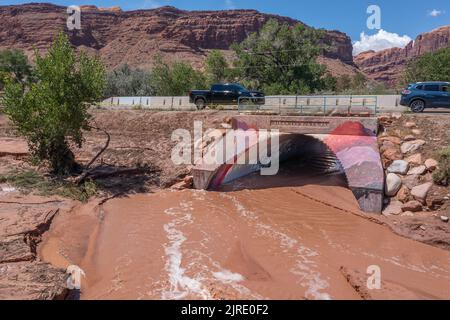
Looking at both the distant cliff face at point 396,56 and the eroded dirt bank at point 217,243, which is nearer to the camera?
the eroded dirt bank at point 217,243

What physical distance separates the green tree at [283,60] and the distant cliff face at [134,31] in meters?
44.1

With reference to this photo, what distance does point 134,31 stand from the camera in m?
93.8

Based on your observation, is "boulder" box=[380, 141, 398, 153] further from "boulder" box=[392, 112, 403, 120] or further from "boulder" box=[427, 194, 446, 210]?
"boulder" box=[427, 194, 446, 210]

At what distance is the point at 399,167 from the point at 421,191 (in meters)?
1.35

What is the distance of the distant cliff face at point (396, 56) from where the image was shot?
129375mm

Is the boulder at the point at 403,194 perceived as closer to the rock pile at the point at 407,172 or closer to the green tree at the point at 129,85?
the rock pile at the point at 407,172

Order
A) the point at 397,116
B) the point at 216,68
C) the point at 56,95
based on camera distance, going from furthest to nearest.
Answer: the point at 216,68
the point at 397,116
the point at 56,95

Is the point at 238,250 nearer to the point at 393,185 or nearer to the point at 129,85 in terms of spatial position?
the point at 393,185

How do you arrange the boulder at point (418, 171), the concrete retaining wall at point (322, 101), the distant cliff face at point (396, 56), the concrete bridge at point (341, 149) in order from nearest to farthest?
the boulder at point (418, 171) < the concrete bridge at point (341, 149) < the concrete retaining wall at point (322, 101) < the distant cliff face at point (396, 56)

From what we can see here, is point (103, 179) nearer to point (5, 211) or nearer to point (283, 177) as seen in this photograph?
point (5, 211)

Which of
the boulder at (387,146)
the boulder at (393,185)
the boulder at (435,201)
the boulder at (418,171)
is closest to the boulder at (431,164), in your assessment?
the boulder at (418,171)

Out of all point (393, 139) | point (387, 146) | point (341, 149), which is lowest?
point (341, 149)

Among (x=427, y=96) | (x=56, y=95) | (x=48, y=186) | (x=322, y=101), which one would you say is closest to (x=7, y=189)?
(x=48, y=186)

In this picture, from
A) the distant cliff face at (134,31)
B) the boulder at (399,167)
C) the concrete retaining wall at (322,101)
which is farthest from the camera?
the distant cliff face at (134,31)
